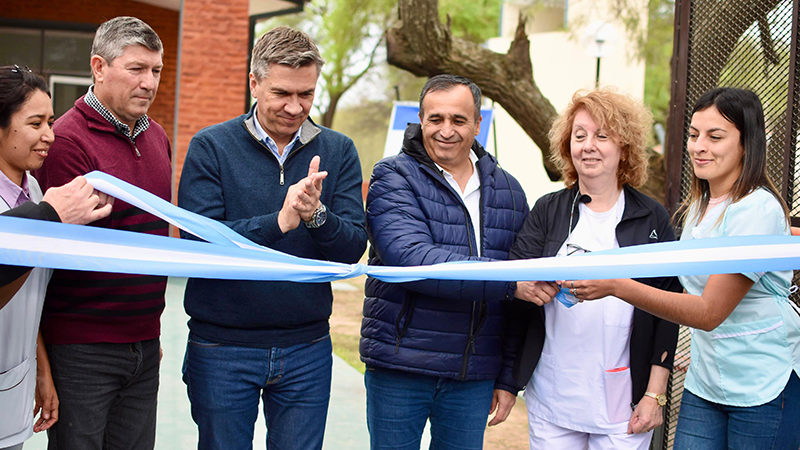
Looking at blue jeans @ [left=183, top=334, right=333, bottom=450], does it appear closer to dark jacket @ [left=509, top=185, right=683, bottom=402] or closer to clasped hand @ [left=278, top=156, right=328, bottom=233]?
clasped hand @ [left=278, top=156, right=328, bottom=233]

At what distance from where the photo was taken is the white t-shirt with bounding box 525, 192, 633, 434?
2781 millimetres

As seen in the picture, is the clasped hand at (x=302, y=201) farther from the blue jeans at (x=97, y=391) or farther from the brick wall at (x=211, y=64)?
the brick wall at (x=211, y=64)

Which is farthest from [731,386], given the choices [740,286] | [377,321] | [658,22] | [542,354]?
[658,22]

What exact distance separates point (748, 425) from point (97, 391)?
2178mm

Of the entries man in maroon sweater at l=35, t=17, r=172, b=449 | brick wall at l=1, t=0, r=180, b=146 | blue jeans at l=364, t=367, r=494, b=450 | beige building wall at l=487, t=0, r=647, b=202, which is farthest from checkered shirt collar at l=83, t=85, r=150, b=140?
beige building wall at l=487, t=0, r=647, b=202

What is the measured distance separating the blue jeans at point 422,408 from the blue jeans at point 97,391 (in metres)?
0.87

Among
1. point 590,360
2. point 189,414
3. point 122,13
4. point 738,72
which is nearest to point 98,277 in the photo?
point 590,360

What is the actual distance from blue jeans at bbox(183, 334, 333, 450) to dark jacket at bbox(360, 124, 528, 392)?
0.88 feet

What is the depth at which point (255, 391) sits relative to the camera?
281cm

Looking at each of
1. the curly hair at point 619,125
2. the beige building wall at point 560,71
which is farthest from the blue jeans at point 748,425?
the beige building wall at point 560,71

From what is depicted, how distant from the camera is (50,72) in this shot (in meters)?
13.3

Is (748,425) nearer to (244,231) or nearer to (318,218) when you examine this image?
(318,218)

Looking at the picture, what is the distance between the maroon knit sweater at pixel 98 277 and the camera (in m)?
2.70

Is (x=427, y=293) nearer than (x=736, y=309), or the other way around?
(x=736, y=309)
